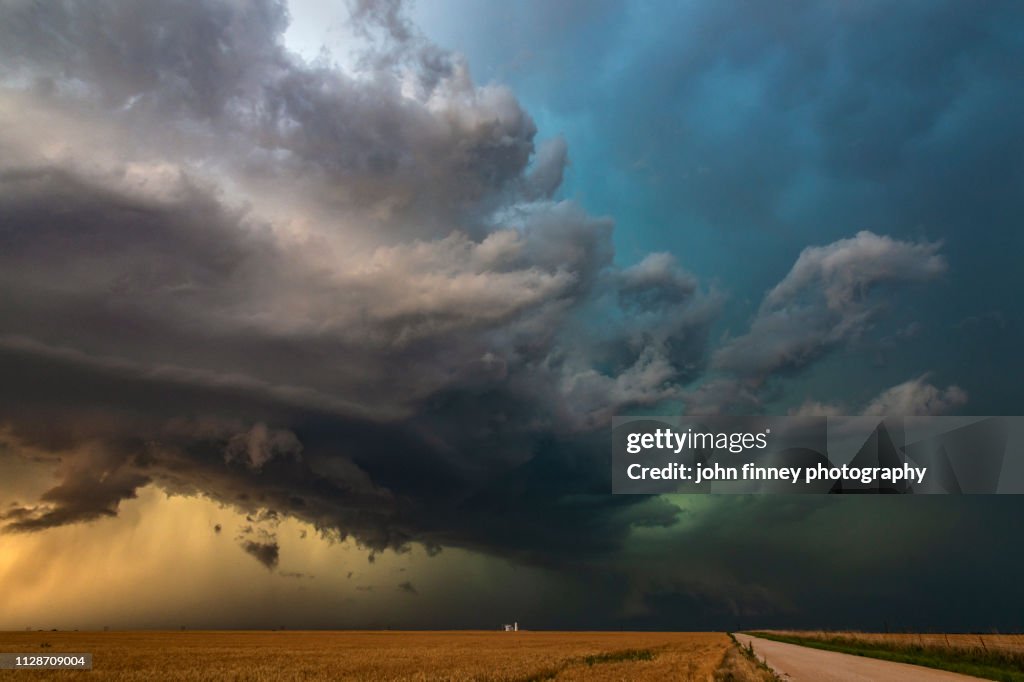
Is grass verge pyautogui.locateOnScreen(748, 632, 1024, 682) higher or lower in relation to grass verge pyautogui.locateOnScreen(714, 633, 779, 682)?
lower

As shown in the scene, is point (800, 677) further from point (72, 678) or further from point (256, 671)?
point (72, 678)

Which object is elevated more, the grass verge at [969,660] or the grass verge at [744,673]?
the grass verge at [744,673]

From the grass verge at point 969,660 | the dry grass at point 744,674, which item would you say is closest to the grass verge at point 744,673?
the dry grass at point 744,674

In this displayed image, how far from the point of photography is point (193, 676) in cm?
3828

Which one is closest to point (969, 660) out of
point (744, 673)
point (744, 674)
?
point (744, 673)

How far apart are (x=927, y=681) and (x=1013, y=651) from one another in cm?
1920

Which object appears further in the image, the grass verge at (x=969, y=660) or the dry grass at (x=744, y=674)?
the grass verge at (x=969, y=660)

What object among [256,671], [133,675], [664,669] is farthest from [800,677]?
[133,675]

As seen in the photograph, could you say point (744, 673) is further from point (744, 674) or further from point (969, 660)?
point (969, 660)

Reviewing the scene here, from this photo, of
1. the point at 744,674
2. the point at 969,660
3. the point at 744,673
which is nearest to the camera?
the point at 744,674

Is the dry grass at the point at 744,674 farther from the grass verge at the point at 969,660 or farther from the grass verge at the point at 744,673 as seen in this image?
the grass verge at the point at 969,660

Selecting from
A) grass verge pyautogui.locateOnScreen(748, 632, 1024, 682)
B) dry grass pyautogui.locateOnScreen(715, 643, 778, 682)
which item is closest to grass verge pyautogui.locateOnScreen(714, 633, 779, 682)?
dry grass pyautogui.locateOnScreen(715, 643, 778, 682)

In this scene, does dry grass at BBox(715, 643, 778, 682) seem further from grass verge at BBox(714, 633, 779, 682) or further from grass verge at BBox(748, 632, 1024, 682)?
grass verge at BBox(748, 632, 1024, 682)

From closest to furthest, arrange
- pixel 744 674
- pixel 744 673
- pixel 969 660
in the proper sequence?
1. pixel 744 674
2. pixel 744 673
3. pixel 969 660
